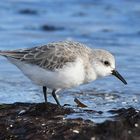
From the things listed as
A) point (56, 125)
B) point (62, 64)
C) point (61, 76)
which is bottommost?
point (56, 125)

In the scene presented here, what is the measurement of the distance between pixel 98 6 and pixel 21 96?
8520mm

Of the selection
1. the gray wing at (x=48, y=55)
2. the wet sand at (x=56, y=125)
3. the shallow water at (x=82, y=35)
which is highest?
the gray wing at (x=48, y=55)

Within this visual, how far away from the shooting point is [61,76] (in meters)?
7.71

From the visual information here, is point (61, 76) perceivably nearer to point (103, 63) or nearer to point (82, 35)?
point (103, 63)

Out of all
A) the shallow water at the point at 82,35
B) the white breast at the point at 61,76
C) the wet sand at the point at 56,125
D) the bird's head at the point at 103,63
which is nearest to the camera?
the wet sand at the point at 56,125

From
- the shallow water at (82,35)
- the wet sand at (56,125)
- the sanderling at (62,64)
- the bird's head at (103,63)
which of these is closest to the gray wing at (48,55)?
the sanderling at (62,64)

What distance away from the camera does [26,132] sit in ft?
21.0

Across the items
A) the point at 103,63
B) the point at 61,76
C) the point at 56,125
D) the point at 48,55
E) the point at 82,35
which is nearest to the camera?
the point at 56,125

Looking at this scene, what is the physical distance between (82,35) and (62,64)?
6.46m

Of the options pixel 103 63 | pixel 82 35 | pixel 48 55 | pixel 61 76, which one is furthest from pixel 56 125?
pixel 82 35

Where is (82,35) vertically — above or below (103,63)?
below

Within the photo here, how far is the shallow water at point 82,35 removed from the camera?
9.05 meters

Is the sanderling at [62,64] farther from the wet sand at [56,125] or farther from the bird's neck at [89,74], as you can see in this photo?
the wet sand at [56,125]

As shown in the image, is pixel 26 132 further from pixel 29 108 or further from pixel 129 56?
pixel 129 56
